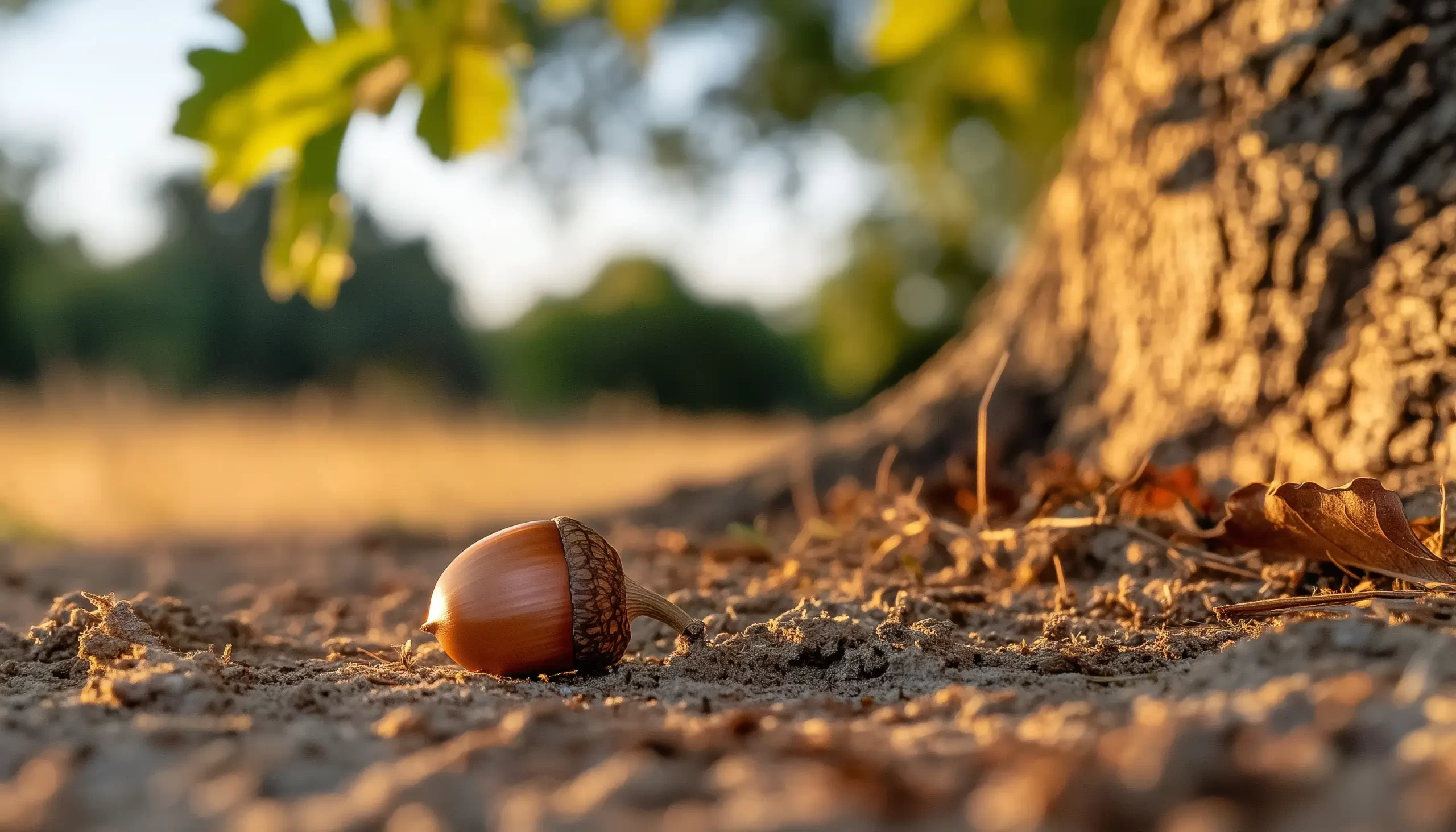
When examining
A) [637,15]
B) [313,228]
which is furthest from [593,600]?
[637,15]

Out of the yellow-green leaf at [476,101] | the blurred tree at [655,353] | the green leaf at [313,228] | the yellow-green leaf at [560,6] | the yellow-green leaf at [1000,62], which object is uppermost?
the yellow-green leaf at [560,6]

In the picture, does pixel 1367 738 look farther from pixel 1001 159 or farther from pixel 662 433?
pixel 1001 159

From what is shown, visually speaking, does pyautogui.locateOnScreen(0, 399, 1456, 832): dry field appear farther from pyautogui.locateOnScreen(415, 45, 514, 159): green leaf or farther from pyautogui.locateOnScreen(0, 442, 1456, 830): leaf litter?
pyautogui.locateOnScreen(415, 45, 514, 159): green leaf

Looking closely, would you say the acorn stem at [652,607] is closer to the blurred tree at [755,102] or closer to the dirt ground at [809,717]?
the dirt ground at [809,717]

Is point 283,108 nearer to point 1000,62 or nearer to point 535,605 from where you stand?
point 535,605

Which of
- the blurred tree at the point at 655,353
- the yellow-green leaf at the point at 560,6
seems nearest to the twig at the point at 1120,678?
the yellow-green leaf at the point at 560,6

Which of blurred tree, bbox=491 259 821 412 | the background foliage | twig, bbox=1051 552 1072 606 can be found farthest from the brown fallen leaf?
blurred tree, bbox=491 259 821 412
